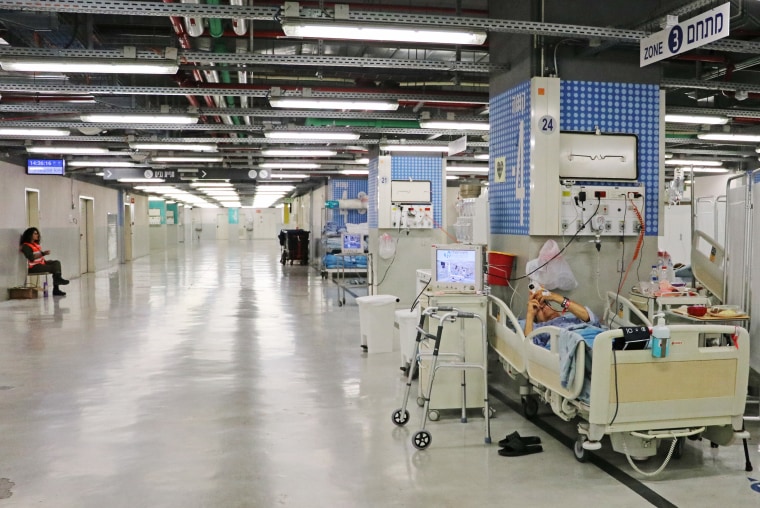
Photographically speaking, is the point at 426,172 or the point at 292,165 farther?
the point at 292,165

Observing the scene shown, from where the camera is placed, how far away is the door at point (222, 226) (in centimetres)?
4816

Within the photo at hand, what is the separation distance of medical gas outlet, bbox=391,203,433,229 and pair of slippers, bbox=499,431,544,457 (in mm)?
7750

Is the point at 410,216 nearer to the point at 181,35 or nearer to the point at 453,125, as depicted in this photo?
the point at 453,125

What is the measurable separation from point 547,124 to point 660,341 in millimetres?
2569

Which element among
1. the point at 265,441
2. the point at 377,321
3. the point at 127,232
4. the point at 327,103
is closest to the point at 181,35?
the point at 327,103

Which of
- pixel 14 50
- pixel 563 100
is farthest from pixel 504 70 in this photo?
pixel 14 50

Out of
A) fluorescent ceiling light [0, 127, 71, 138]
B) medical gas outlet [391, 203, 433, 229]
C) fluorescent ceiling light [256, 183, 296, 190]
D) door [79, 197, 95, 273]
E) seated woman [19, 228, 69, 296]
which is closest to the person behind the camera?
fluorescent ceiling light [0, 127, 71, 138]

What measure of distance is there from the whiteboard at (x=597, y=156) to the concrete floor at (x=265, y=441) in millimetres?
2142

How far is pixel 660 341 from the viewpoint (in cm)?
370

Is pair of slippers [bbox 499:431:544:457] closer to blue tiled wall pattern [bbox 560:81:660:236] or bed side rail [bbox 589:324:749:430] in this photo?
bed side rail [bbox 589:324:749:430]

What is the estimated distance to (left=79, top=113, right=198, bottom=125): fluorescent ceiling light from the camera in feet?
26.5

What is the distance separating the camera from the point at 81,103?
8.67m

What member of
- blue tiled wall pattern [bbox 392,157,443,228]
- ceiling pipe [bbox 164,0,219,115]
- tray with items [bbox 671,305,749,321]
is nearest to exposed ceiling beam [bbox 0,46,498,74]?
ceiling pipe [bbox 164,0,219,115]

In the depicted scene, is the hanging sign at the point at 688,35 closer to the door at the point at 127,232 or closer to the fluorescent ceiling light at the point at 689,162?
the fluorescent ceiling light at the point at 689,162
